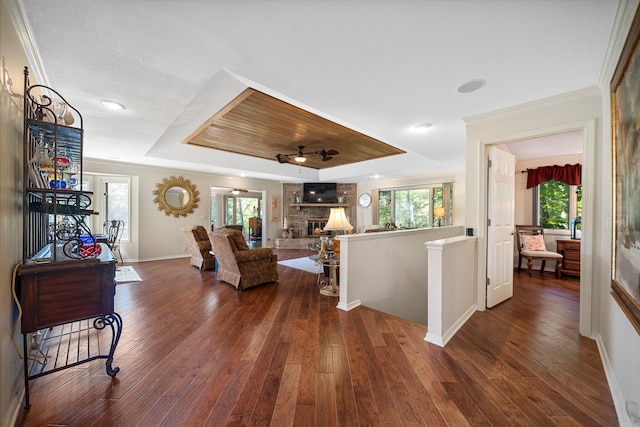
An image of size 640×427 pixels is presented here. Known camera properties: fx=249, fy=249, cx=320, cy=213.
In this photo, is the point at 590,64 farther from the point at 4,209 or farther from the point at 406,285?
the point at 4,209

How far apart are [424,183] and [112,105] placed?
6.86m

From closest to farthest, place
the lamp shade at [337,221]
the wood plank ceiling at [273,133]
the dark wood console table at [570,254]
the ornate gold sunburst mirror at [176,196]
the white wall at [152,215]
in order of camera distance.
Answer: the wood plank ceiling at [273,133] < the lamp shade at [337,221] < the dark wood console table at [570,254] < the white wall at [152,215] < the ornate gold sunburst mirror at [176,196]

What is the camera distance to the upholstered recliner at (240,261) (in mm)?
3773

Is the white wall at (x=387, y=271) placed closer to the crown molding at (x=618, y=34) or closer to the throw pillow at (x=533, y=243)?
the throw pillow at (x=533, y=243)

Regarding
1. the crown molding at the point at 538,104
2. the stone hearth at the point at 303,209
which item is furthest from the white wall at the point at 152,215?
the crown molding at the point at 538,104

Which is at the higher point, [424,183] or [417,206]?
[424,183]

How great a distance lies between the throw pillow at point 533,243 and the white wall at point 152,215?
7455 millimetres

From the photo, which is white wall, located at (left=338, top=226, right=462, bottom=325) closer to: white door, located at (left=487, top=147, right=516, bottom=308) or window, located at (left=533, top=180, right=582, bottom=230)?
white door, located at (left=487, top=147, right=516, bottom=308)

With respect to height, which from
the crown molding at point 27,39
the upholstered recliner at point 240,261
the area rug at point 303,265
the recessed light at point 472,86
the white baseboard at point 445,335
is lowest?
the area rug at point 303,265

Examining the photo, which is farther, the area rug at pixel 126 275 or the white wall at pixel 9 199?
the area rug at pixel 126 275

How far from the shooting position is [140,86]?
7.29ft

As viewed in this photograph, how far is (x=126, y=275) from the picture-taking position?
14.9ft

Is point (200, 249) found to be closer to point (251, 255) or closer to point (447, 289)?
point (251, 255)

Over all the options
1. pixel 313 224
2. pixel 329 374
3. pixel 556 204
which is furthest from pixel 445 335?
pixel 313 224
